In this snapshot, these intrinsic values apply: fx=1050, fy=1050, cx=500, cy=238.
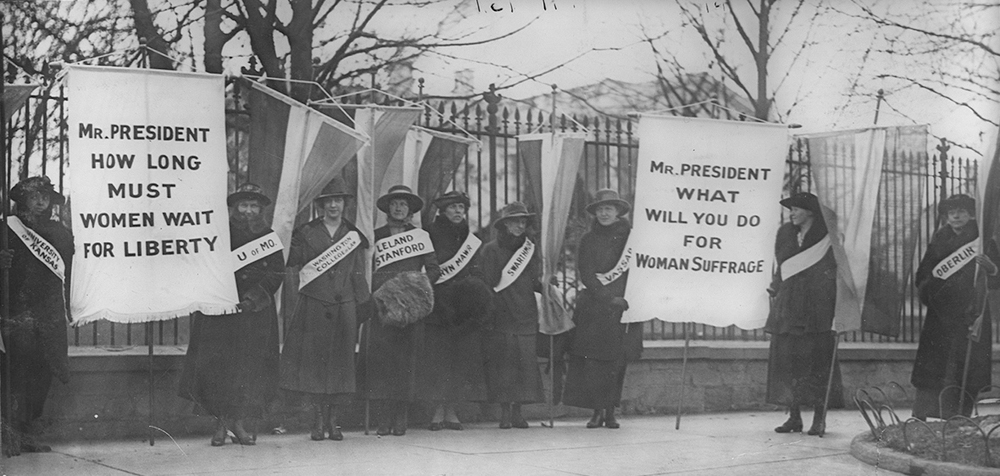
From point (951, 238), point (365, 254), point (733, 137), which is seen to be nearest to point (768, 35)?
point (733, 137)

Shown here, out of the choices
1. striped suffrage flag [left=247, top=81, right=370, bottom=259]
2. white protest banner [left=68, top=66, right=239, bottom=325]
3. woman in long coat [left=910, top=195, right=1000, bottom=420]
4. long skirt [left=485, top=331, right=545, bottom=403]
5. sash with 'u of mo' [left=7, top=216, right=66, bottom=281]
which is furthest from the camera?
woman in long coat [left=910, top=195, right=1000, bottom=420]

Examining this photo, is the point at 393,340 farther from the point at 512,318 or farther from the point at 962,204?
the point at 962,204

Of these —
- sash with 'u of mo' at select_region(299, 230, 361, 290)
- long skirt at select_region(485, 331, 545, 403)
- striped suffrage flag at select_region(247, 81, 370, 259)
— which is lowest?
long skirt at select_region(485, 331, 545, 403)

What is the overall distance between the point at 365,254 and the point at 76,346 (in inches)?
91.8

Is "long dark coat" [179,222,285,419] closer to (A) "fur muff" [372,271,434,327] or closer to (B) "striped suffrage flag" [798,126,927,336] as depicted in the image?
(A) "fur muff" [372,271,434,327]

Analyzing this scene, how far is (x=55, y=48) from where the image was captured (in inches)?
335

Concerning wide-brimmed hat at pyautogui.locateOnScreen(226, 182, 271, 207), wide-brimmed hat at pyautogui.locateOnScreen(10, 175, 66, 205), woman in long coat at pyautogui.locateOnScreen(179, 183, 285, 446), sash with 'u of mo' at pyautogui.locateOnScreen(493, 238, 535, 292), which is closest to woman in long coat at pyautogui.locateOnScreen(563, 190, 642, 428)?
sash with 'u of mo' at pyautogui.locateOnScreen(493, 238, 535, 292)

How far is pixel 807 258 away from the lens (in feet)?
28.6

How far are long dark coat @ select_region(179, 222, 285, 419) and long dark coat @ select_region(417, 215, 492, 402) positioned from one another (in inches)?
52.8

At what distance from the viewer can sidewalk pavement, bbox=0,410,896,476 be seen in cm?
648

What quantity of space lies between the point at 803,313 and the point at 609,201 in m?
1.85

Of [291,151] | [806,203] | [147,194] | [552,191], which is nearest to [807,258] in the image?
[806,203]

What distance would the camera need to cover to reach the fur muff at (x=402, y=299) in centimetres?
800

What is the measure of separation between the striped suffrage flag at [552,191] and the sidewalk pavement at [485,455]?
38.7 inches
